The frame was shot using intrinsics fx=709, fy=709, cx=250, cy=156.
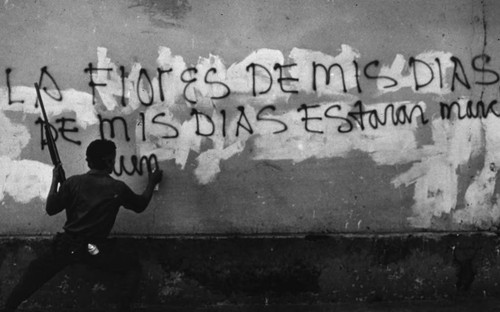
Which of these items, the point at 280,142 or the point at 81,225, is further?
the point at 280,142

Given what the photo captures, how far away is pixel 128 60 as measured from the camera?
6012mm

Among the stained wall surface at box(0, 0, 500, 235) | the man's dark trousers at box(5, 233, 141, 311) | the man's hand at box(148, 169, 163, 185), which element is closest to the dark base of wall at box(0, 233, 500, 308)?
the stained wall surface at box(0, 0, 500, 235)

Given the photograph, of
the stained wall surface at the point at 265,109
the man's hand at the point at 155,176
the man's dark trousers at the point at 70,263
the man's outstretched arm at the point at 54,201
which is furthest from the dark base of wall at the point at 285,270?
the man's outstretched arm at the point at 54,201

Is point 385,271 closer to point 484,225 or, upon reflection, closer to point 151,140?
point 484,225

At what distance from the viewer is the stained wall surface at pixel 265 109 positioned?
237 inches

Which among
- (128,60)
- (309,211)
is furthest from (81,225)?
(309,211)

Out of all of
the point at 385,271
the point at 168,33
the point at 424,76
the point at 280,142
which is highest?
the point at 168,33

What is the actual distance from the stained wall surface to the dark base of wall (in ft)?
0.52

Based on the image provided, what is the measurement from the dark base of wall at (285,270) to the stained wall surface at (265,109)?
0.16 metres

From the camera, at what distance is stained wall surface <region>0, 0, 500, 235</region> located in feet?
19.7

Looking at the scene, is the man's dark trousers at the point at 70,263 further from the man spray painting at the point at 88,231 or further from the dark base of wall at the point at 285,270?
the dark base of wall at the point at 285,270

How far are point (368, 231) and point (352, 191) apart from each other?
374 mm

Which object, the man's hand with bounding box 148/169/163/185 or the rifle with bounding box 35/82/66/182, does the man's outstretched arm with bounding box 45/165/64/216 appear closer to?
the rifle with bounding box 35/82/66/182

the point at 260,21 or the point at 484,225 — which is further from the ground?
the point at 260,21
